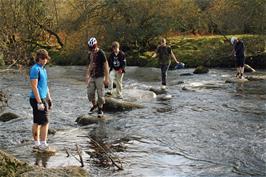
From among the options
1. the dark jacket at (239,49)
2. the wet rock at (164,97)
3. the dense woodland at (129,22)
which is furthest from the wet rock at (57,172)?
the dense woodland at (129,22)

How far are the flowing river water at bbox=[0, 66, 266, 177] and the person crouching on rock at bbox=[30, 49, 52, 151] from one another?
0.43m

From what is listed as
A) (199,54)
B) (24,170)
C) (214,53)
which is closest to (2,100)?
(24,170)

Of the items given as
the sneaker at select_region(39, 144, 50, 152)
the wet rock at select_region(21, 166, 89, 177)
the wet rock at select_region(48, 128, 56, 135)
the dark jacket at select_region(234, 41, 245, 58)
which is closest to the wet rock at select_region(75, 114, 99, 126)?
the wet rock at select_region(48, 128, 56, 135)

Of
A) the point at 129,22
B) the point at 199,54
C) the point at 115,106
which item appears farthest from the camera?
the point at 129,22

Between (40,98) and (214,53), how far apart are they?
25818mm

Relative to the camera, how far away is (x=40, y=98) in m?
10.3

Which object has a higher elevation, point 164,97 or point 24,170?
point 24,170

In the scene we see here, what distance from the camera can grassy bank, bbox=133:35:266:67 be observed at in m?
32.6

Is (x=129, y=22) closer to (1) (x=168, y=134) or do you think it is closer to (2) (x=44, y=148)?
(1) (x=168, y=134)

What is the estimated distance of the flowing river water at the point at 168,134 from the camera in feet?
30.1

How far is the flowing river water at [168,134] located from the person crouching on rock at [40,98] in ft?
1.41

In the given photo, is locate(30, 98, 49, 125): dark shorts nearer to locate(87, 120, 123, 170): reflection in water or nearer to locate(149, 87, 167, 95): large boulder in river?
locate(87, 120, 123, 170): reflection in water

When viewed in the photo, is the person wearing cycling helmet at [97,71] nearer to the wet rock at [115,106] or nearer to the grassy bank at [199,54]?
the wet rock at [115,106]

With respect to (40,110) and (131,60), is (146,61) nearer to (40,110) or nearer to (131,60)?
(131,60)
